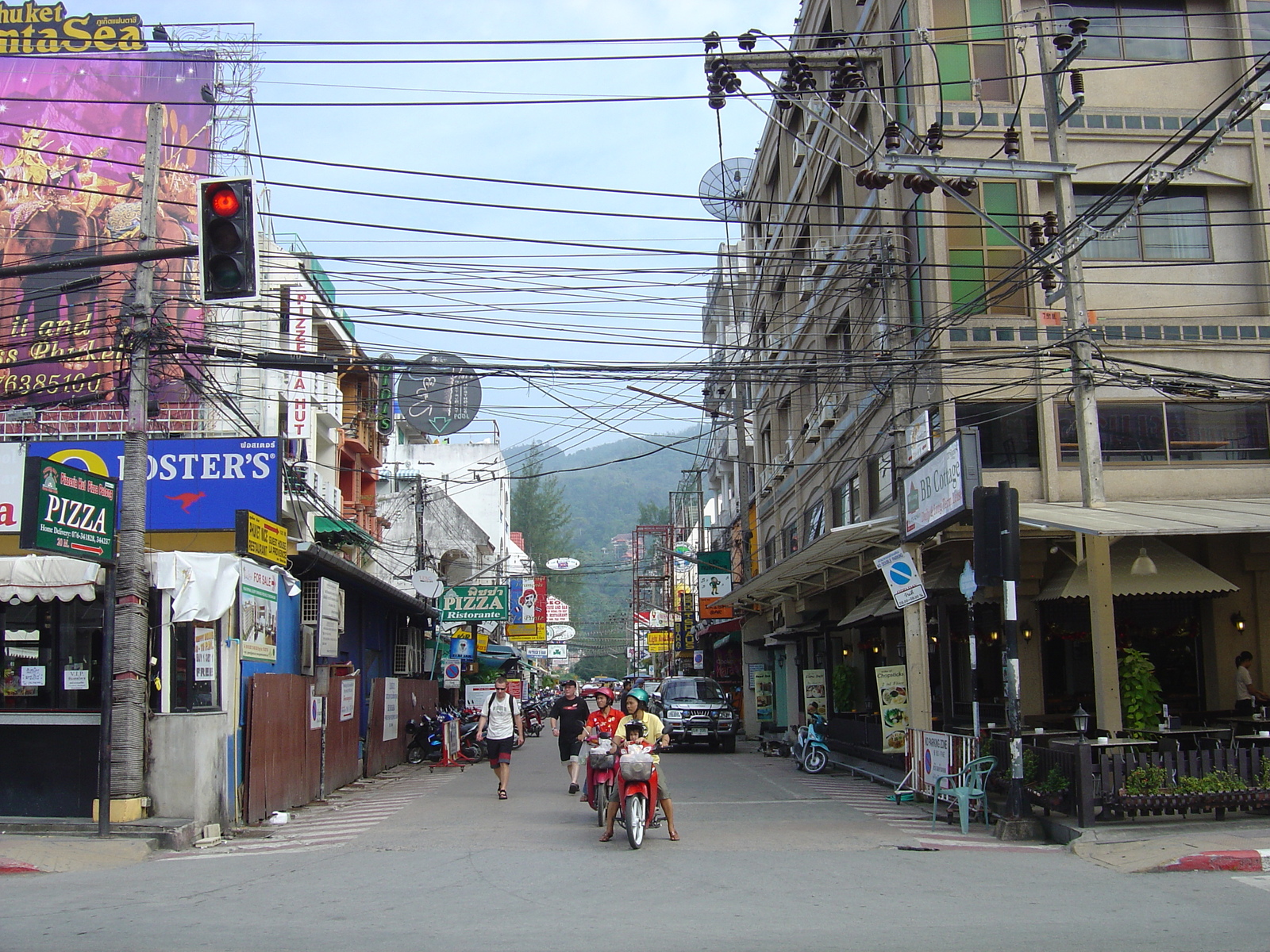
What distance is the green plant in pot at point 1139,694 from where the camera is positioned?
50.3 ft

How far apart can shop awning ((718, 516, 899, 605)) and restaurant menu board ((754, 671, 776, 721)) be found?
2730mm

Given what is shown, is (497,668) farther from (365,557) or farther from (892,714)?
(892,714)

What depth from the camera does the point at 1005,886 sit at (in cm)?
959

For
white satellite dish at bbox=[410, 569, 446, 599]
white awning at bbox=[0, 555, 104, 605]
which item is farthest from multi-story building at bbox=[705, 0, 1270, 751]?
white awning at bbox=[0, 555, 104, 605]

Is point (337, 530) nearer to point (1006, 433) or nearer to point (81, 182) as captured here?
point (81, 182)

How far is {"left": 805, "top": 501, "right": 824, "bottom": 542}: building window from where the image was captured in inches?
1214

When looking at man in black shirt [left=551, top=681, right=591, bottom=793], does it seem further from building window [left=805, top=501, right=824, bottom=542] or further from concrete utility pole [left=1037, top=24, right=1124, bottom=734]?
building window [left=805, top=501, right=824, bottom=542]

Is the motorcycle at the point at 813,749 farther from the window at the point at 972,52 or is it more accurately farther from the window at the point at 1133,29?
the window at the point at 1133,29

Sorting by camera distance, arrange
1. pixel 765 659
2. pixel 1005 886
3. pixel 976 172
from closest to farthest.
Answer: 1. pixel 1005 886
2. pixel 976 172
3. pixel 765 659

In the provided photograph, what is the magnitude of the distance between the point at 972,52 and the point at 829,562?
10.4 meters

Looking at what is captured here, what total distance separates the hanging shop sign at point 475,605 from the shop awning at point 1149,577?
18.3 meters

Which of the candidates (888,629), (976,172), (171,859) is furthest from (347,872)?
(888,629)

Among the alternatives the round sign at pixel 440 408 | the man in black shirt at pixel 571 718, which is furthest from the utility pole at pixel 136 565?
the round sign at pixel 440 408

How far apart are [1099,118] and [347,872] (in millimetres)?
19502
